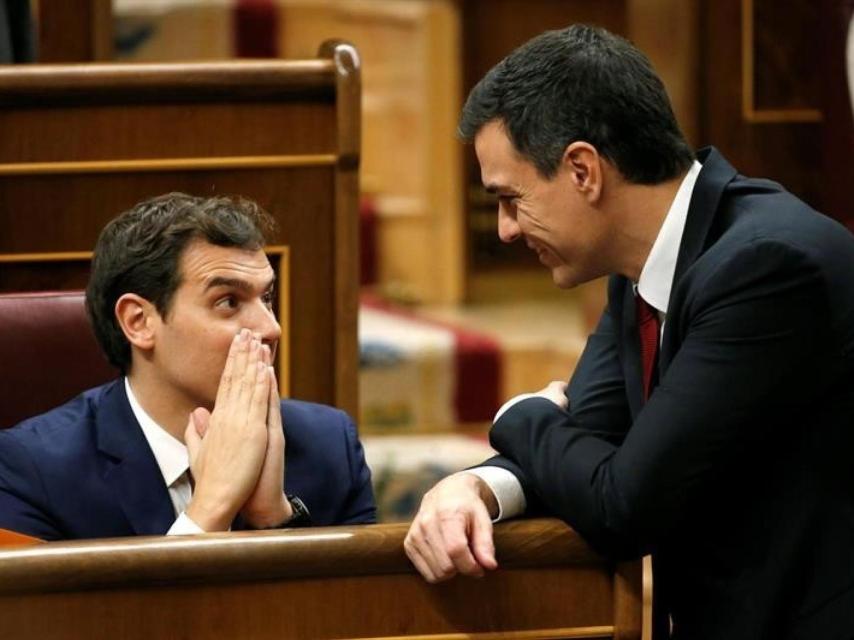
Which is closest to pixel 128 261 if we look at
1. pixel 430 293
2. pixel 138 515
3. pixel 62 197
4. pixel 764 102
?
pixel 138 515

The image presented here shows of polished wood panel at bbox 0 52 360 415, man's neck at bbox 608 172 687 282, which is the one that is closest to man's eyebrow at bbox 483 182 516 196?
man's neck at bbox 608 172 687 282

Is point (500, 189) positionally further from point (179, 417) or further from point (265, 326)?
point (179, 417)

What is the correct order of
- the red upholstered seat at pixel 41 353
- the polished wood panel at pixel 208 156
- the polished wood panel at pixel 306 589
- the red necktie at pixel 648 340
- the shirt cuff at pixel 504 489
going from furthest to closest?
the polished wood panel at pixel 208 156 → the red upholstered seat at pixel 41 353 → the red necktie at pixel 648 340 → the shirt cuff at pixel 504 489 → the polished wood panel at pixel 306 589

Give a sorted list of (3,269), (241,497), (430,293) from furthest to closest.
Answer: (430,293), (3,269), (241,497)

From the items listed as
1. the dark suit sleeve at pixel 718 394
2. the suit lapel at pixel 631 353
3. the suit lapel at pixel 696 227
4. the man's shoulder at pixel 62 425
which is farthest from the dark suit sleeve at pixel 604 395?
the man's shoulder at pixel 62 425

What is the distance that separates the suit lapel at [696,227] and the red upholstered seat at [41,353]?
0.92 m

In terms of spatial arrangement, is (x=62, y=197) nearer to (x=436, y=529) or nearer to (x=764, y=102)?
(x=436, y=529)

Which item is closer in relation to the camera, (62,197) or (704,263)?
(704,263)

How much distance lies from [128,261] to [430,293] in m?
3.19

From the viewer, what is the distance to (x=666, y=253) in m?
1.86

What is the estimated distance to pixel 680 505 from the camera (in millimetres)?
1694

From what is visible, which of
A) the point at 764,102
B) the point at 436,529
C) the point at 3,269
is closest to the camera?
the point at 436,529

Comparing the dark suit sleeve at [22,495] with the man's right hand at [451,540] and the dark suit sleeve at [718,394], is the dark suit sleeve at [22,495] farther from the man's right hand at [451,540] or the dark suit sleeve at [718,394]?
the dark suit sleeve at [718,394]

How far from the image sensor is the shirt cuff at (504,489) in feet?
5.81
